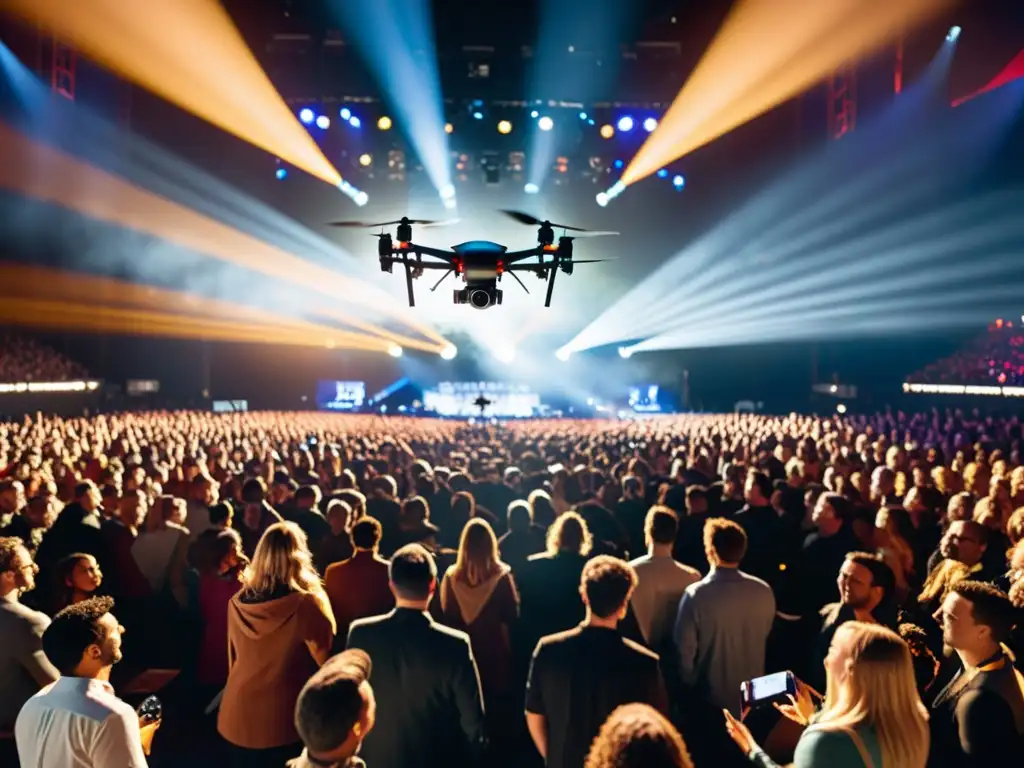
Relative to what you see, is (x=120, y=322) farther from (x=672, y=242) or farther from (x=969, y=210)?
(x=969, y=210)

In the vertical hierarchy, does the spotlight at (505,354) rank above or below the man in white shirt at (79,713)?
above

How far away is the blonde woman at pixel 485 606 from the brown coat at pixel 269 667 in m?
1.11

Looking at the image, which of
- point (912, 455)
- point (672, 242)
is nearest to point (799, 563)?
point (912, 455)

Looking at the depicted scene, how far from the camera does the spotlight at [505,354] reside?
3081cm

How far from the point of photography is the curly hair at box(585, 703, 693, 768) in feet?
5.50

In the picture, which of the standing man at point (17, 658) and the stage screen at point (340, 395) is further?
the stage screen at point (340, 395)

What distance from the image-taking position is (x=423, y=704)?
3.07 m

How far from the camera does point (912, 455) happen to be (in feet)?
33.6

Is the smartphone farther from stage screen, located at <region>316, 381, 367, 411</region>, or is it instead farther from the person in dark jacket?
stage screen, located at <region>316, 381, 367, 411</region>

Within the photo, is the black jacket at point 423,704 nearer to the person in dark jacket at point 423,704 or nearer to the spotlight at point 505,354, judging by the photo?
the person in dark jacket at point 423,704

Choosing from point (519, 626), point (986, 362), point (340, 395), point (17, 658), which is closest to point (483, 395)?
point (340, 395)

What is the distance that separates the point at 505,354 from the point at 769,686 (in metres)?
28.2

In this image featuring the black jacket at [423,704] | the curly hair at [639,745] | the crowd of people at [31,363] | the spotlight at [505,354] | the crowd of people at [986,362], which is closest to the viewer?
the curly hair at [639,745]

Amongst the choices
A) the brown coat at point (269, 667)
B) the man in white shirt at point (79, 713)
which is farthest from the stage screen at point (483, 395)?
the man in white shirt at point (79, 713)
